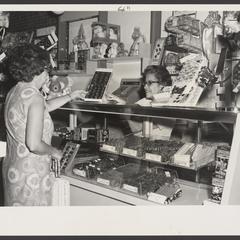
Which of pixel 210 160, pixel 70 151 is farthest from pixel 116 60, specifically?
pixel 210 160

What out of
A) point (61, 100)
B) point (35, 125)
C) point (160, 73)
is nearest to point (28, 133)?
point (35, 125)

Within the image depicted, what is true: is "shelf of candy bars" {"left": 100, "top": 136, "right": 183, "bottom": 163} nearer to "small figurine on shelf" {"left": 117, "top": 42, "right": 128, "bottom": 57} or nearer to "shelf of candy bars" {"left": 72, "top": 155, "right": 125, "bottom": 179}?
"shelf of candy bars" {"left": 72, "top": 155, "right": 125, "bottom": 179}

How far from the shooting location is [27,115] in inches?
58.6

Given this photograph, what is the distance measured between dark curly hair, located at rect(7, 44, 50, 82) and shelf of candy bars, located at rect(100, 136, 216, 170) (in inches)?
21.9

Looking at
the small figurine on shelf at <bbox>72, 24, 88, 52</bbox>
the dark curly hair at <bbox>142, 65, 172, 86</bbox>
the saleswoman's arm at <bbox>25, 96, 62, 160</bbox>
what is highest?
the small figurine on shelf at <bbox>72, 24, 88, 52</bbox>

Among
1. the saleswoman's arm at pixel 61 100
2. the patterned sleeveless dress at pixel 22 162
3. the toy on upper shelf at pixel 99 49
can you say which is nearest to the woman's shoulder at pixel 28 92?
the patterned sleeveless dress at pixel 22 162

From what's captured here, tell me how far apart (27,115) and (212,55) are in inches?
34.5

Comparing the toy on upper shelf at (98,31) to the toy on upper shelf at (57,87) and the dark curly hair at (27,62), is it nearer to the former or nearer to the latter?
the toy on upper shelf at (57,87)

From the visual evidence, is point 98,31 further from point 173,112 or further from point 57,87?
point 173,112

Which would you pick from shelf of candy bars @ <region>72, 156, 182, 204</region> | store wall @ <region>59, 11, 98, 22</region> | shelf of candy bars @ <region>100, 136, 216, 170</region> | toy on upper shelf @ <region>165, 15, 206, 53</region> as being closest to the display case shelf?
shelf of candy bars @ <region>100, 136, 216, 170</region>

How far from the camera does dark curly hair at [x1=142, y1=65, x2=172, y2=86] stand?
5.95 ft

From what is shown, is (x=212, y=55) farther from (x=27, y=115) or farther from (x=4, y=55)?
(x=4, y=55)

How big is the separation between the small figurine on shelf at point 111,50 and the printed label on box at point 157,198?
36.2 inches

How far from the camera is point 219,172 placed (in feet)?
4.86
